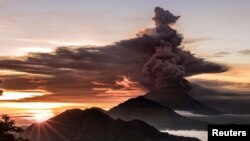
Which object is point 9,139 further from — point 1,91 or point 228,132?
point 228,132

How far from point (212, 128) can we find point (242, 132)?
2.01 metres

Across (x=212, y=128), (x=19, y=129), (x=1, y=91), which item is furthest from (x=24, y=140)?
(x=212, y=128)

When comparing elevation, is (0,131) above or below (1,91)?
below

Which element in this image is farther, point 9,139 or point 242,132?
point 9,139

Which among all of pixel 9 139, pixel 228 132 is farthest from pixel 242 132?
pixel 9 139

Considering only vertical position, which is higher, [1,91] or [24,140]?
[1,91]

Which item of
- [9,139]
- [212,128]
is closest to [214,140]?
[212,128]

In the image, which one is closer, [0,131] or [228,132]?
[228,132]

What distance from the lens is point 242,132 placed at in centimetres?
3453

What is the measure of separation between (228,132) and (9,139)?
72.1ft

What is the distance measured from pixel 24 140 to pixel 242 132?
2302cm

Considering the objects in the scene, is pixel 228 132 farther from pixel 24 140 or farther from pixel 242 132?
pixel 24 140

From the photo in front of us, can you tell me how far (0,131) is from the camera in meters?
48.1

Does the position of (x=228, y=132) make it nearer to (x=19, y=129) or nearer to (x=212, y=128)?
(x=212, y=128)
